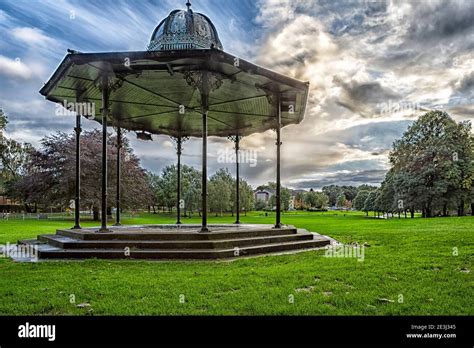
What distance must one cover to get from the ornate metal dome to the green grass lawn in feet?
24.4

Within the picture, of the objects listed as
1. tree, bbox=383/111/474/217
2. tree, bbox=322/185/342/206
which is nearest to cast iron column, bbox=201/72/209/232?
tree, bbox=383/111/474/217

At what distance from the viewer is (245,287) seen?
5328 mm

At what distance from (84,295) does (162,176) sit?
57802 millimetres

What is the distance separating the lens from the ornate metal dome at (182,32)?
1162cm

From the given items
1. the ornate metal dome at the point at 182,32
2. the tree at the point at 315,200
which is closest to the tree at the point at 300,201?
the tree at the point at 315,200

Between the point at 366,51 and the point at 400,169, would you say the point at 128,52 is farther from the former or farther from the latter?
the point at 400,169

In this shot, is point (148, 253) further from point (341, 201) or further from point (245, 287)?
point (341, 201)

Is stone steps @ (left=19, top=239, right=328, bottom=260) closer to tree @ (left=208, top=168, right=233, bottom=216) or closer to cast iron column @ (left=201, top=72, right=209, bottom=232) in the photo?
cast iron column @ (left=201, top=72, right=209, bottom=232)

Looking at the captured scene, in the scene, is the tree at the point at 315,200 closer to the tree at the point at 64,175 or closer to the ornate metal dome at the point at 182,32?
the tree at the point at 64,175

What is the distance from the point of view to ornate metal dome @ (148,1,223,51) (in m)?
11.6

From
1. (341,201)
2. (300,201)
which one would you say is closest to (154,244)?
(300,201)

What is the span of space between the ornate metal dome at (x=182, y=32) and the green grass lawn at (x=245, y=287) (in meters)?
7.42
